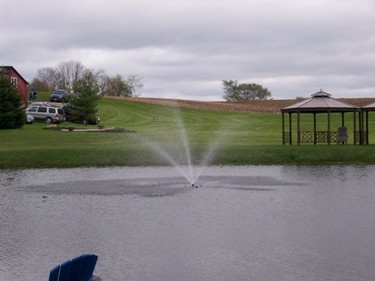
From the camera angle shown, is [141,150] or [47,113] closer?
[141,150]

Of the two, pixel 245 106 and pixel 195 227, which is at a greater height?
pixel 245 106

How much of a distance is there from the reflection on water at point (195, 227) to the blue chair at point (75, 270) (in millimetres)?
1963

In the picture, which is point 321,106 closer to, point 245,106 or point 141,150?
point 141,150

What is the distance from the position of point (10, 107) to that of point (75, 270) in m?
45.5

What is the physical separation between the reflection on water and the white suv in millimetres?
33172

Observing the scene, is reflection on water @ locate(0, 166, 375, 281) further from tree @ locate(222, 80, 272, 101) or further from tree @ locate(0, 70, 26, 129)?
tree @ locate(222, 80, 272, 101)

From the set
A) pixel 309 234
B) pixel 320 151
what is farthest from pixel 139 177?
pixel 309 234

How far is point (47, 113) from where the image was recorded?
61.9 metres

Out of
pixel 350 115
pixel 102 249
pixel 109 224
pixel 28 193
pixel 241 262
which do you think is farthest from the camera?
pixel 350 115

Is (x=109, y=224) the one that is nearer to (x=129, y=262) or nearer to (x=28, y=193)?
(x=129, y=262)

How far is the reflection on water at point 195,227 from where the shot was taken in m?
13.1

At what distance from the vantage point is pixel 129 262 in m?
13.7

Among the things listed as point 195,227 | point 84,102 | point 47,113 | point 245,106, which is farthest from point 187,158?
point 245,106

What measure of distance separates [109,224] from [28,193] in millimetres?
7701
